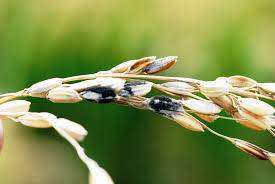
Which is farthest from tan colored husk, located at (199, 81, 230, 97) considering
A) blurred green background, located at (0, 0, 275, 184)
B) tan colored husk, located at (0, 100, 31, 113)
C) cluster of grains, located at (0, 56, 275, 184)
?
blurred green background, located at (0, 0, 275, 184)

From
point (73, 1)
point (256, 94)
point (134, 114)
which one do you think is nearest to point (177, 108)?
point (256, 94)

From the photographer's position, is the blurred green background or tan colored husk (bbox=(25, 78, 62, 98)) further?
the blurred green background

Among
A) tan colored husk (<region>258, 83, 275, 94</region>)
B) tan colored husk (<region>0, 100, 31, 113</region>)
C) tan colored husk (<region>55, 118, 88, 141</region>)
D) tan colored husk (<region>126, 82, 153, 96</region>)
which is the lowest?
tan colored husk (<region>0, 100, 31, 113</region>)

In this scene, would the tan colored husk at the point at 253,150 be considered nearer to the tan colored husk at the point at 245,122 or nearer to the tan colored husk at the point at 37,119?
the tan colored husk at the point at 245,122

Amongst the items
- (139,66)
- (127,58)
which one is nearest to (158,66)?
(139,66)

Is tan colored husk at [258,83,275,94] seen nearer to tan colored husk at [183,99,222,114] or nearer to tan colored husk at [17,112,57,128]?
tan colored husk at [183,99,222,114]

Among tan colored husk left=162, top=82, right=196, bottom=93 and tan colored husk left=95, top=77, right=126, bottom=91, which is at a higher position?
tan colored husk left=95, top=77, right=126, bottom=91
